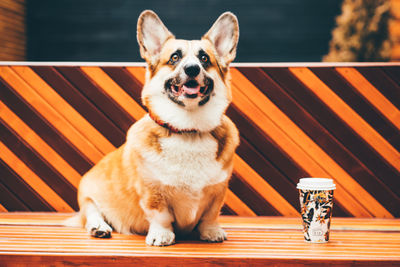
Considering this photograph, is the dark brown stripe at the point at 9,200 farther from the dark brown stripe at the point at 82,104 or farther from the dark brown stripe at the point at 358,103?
the dark brown stripe at the point at 358,103

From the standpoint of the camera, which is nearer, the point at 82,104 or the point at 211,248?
the point at 211,248

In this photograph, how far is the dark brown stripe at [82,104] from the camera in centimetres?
253

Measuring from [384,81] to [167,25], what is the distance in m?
4.07

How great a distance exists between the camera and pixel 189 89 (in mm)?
1779

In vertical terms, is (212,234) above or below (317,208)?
below

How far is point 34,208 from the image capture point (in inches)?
99.7

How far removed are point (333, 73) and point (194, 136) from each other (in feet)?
3.77

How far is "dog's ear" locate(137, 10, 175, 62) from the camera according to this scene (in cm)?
191

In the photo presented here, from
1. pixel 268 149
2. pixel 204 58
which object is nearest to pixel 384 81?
pixel 268 149

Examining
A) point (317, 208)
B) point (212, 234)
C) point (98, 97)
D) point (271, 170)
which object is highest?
point (98, 97)

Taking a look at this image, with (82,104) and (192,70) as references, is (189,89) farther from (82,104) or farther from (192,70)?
(82,104)

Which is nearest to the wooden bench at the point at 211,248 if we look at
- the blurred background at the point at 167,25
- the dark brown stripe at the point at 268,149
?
the dark brown stripe at the point at 268,149

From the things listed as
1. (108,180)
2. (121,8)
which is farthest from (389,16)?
(108,180)

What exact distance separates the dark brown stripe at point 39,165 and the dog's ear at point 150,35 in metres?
1.10
